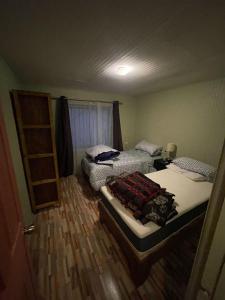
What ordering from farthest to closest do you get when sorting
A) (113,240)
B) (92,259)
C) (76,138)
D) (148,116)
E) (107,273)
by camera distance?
(148,116), (76,138), (113,240), (92,259), (107,273)

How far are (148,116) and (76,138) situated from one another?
2.18 meters

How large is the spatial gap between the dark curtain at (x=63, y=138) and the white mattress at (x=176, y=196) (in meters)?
1.87

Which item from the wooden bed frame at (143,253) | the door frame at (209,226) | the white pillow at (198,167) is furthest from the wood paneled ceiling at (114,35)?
the wooden bed frame at (143,253)

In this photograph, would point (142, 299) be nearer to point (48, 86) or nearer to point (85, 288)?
point (85, 288)

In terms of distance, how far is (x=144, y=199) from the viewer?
1389mm

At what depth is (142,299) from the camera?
115 centimetres

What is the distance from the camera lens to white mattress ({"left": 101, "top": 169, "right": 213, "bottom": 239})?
4.08 ft

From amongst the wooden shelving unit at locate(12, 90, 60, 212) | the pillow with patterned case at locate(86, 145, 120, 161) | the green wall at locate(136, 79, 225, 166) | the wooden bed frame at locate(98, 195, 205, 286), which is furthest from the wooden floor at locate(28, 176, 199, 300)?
the green wall at locate(136, 79, 225, 166)

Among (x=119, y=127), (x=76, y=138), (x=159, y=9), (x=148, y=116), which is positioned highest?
(x=159, y=9)

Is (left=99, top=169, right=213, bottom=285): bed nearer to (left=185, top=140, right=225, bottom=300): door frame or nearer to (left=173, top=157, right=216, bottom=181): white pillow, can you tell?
(left=173, top=157, right=216, bottom=181): white pillow

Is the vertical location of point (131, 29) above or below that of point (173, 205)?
above

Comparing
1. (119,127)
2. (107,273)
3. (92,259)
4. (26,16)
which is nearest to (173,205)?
(107,273)

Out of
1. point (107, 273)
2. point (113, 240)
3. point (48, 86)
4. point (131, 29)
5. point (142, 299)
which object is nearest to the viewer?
point (131, 29)

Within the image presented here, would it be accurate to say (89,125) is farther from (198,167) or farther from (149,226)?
(149,226)
